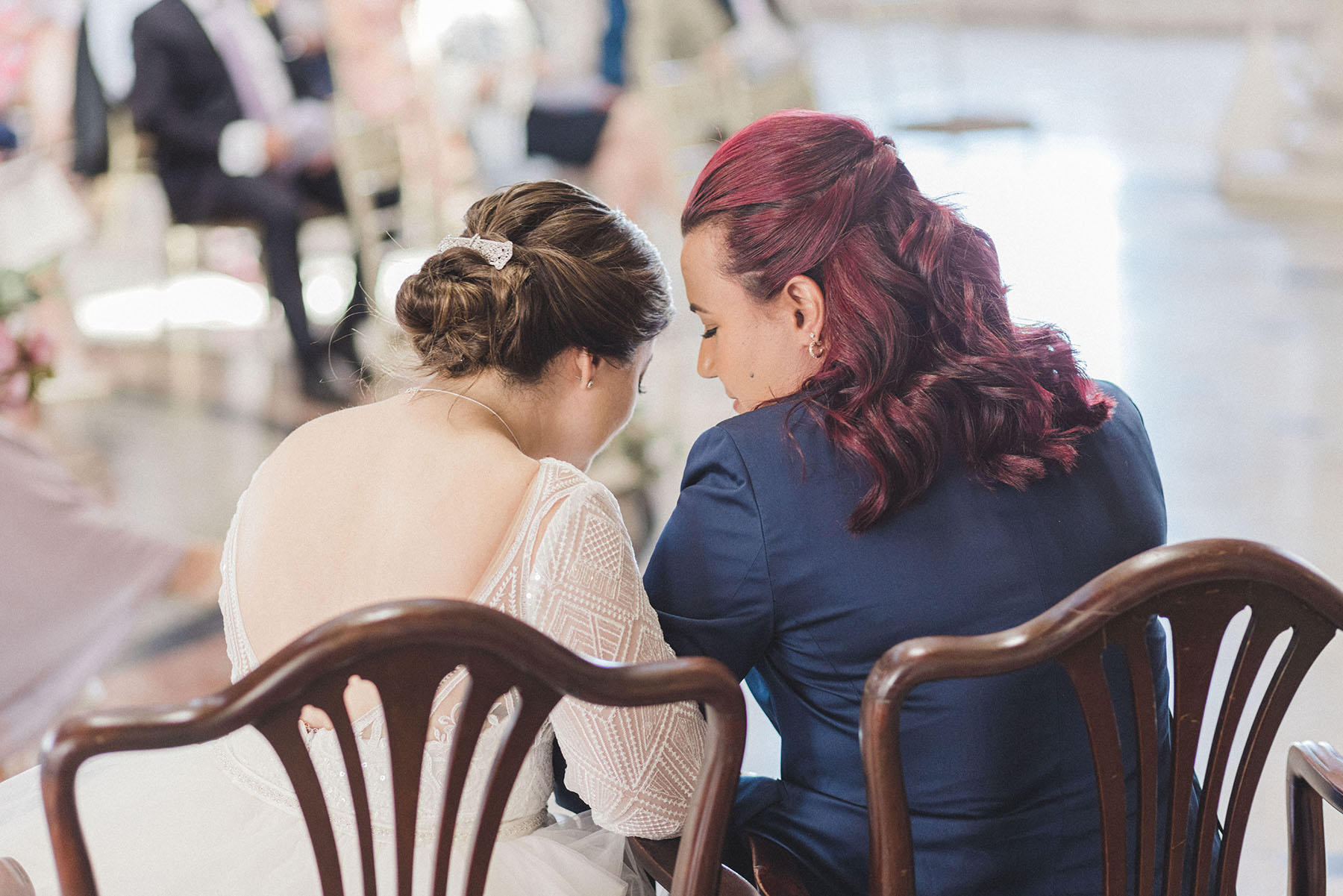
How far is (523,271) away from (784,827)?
66 cm

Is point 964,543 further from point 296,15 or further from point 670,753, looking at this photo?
point 296,15

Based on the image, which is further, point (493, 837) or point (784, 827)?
point (784, 827)

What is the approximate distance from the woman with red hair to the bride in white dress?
113mm

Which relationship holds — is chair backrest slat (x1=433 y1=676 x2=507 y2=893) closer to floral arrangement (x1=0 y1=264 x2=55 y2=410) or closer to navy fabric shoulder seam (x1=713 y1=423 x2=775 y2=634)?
navy fabric shoulder seam (x1=713 y1=423 x2=775 y2=634)

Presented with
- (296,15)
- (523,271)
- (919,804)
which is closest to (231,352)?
(296,15)

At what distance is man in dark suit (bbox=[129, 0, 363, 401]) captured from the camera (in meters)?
4.44

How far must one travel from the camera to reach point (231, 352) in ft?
17.3

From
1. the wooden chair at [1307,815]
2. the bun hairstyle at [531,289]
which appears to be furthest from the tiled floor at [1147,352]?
the wooden chair at [1307,815]

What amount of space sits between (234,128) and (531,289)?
3.67 m

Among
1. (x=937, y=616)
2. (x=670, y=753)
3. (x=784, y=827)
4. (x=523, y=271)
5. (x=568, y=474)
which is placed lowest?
(x=784, y=827)

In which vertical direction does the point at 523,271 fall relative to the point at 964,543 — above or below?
above

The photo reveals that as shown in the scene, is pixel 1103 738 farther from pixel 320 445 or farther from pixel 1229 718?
pixel 320 445

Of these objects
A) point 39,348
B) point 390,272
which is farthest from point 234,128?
point 39,348

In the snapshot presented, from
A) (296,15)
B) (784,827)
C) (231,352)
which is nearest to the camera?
(784,827)
